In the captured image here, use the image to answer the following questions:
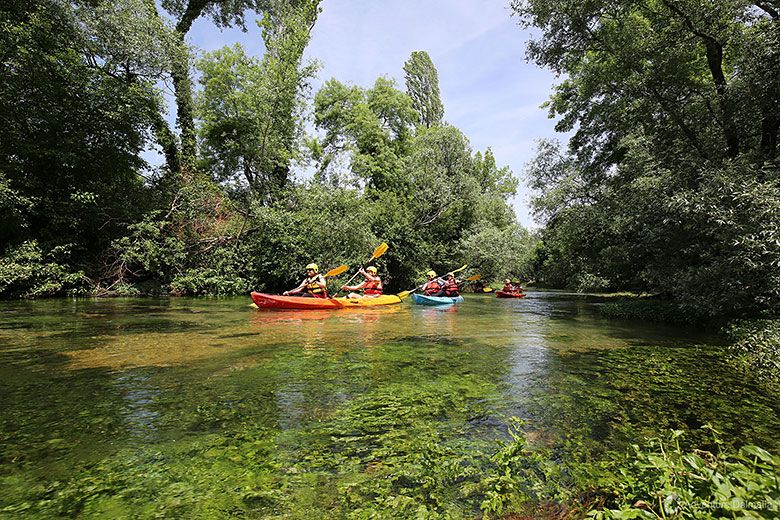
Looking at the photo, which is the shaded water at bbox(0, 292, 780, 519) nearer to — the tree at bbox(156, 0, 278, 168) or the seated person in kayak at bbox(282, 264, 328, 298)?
the seated person in kayak at bbox(282, 264, 328, 298)

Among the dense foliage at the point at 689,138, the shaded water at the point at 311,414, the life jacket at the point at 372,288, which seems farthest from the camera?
the life jacket at the point at 372,288

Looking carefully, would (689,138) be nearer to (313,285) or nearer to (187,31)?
(313,285)

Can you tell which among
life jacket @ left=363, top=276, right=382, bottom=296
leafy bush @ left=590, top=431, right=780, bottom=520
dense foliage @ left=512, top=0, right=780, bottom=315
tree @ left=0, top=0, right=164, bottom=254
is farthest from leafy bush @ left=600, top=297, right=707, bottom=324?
tree @ left=0, top=0, right=164, bottom=254

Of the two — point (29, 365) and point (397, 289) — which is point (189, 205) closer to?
point (397, 289)

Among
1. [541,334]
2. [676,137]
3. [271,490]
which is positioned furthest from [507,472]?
[676,137]

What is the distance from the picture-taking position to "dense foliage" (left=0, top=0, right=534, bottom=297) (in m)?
13.6

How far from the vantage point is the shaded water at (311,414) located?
212 cm

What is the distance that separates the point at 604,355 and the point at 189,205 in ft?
60.9

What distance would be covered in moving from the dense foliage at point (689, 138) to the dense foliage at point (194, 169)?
12.0 m

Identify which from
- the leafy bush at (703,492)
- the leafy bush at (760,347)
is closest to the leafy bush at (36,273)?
the leafy bush at (703,492)

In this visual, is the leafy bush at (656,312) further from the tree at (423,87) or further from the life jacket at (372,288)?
the tree at (423,87)

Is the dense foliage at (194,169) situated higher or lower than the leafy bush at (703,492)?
higher

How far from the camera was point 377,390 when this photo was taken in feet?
13.2

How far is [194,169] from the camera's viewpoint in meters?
19.7
